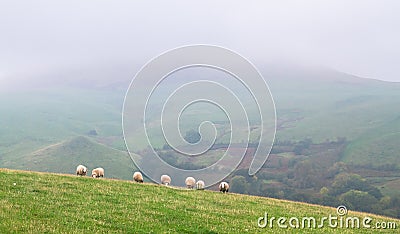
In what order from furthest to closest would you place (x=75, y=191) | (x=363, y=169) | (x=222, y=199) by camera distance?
(x=363, y=169)
(x=222, y=199)
(x=75, y=191)

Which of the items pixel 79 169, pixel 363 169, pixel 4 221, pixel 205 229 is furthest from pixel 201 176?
pixel 363 169

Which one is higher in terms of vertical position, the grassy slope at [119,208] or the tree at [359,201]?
the grassy slope at [119,208]

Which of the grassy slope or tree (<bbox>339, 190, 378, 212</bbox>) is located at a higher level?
the grassy slope

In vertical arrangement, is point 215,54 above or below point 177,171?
Answer: above

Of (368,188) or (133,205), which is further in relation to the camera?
(368,188)

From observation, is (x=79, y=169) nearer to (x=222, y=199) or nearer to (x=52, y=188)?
(x=52, y=188)

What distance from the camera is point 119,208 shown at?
22.9 meters

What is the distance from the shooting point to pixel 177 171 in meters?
58.8

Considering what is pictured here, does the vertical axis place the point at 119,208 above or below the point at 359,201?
above

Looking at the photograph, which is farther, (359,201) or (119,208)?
(359,201)

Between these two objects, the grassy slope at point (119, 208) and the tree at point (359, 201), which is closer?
the grassy slope at point (119, 208)

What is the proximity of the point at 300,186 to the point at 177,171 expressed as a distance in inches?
4558

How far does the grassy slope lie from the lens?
18.8 meters

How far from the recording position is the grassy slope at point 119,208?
1884cm
